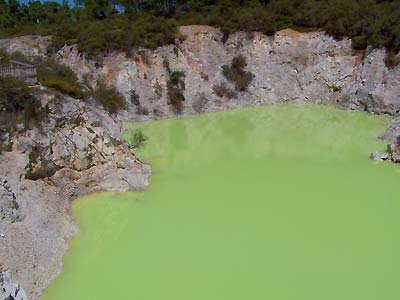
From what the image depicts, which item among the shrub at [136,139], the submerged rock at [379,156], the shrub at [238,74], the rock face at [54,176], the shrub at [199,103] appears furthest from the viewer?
the shrub at [238,74]

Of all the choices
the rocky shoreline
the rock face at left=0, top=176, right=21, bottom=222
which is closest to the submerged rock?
the rocky shoreline

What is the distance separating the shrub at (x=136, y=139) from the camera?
25380 millimetres

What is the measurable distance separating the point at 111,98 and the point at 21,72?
364 inches

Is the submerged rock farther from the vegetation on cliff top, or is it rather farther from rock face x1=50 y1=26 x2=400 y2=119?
the vegetation on cliff top

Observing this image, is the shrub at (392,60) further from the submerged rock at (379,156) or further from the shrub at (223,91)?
the submerged rock at (379,156)

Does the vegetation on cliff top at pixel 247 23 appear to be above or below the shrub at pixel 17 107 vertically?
above

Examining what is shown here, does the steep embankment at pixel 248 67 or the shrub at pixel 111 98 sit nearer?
the shrub at pixel 111 98

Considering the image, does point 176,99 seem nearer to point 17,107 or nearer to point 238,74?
point 238,74

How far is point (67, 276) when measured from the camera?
13125 millimetres

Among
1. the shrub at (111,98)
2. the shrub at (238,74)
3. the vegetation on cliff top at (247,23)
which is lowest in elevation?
the shrub at (111,98)

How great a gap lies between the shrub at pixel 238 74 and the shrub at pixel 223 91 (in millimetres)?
613

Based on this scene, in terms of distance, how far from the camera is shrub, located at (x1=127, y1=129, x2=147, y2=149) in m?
25.4

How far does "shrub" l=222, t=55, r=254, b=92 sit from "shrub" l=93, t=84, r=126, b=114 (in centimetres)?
820

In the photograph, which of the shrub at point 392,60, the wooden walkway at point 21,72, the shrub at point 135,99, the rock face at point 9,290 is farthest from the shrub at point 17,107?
the shrub at point 392,60
